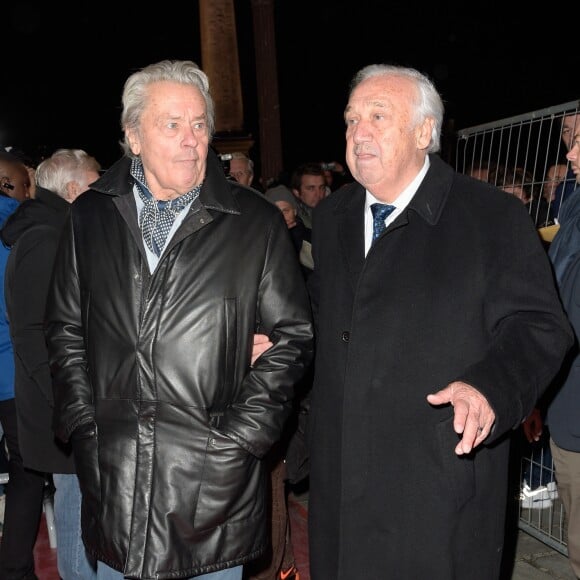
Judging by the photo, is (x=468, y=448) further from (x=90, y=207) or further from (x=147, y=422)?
(x=90, y=207)

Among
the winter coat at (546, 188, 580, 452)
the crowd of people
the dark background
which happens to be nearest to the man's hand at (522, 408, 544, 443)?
the winter coat at (546, 188, 580, 452)

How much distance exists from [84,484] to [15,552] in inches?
61.1

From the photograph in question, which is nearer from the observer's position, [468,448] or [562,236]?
[468,448]

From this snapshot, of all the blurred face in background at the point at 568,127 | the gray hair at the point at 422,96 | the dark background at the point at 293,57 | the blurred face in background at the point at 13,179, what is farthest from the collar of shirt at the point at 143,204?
the dark background at the point at 293,57

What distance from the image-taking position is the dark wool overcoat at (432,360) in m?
2.40

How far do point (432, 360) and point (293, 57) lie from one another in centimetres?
3353

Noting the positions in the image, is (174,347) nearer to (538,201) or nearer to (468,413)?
(468,413)

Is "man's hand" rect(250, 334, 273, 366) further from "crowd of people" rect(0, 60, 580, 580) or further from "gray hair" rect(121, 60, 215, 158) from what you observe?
"gray hair" rect(121, 60, 215, 158)

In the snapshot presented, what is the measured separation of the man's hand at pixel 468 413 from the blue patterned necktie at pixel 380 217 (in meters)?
0.69

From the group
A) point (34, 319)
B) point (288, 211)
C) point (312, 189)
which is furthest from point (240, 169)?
point (34, 319)

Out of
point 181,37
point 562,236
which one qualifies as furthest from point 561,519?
point 181,37

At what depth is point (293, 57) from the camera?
34156 millimetres

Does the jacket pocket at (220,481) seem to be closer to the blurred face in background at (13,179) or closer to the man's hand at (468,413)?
the man's hand at (468,413)

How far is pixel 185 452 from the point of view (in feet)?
8.03
